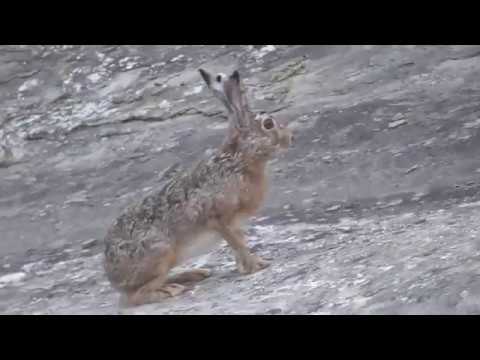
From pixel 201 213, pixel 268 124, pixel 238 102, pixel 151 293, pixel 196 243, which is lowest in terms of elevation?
pixel 151 293

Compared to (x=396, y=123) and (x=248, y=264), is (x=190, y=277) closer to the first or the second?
(x=248, y=264)

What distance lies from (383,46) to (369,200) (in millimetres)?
3596

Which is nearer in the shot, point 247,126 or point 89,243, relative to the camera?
point 247,126

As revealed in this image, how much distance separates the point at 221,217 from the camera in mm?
6270

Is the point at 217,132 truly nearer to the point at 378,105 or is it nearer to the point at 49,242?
the point at 378,105

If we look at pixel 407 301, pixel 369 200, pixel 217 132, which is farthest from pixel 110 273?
pixel 217 132

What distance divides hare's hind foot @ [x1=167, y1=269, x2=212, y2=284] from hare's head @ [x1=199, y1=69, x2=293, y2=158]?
0.86 metres

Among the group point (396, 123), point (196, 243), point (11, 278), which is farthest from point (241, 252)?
point (396, 123)

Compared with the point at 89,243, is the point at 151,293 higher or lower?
higher

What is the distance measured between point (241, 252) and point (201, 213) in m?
0.36

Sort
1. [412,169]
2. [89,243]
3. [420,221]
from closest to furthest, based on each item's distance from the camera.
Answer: [420,221] < [89,243] < [412,169]

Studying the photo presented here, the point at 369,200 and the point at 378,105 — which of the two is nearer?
the point at 369,200

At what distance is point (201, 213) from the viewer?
20.6ft

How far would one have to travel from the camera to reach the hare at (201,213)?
621cm
